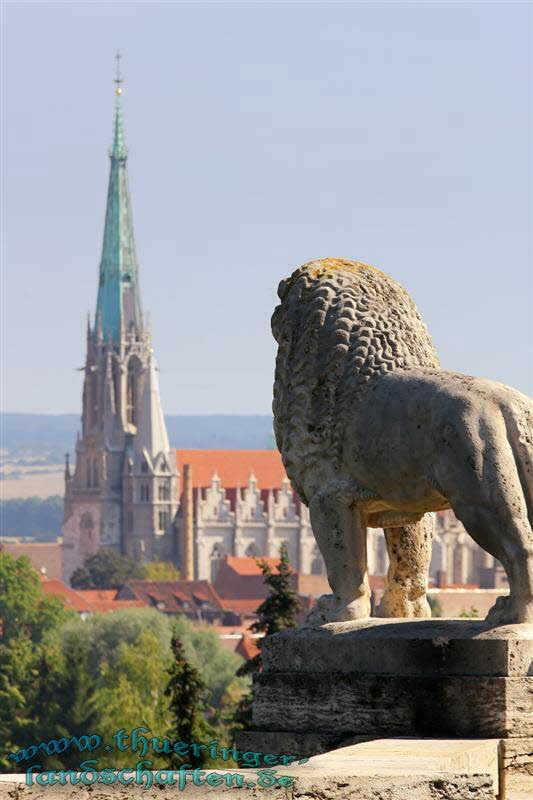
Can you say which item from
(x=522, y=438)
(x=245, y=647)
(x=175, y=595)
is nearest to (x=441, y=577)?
(x=175, y=595)

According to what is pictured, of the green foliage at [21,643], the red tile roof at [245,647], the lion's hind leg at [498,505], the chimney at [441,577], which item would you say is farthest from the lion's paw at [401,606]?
the chimney at [441,577]

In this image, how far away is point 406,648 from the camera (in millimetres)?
10023

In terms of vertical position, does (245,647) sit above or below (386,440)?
above

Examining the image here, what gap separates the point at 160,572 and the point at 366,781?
607 feet

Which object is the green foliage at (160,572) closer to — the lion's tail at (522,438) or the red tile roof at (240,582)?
the red tile roof at (240,582)

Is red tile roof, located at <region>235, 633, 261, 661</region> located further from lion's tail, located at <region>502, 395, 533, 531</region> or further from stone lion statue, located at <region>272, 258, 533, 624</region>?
lion's tail, located at <region>502, 395, 533, 531</region>

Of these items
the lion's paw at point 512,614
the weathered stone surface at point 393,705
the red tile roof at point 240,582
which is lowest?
the weathered stone surface at point 393,705

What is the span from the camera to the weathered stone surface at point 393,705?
9.64 meters

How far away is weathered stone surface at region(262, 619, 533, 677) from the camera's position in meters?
9.72

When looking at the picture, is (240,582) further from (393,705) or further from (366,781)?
(366,781)

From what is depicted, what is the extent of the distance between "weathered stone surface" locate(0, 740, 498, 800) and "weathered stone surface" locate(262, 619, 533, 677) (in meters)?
0.67

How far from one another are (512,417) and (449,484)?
0.33m

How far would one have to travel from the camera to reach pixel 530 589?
32.8 ft

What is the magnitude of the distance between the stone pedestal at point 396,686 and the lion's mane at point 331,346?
2.55 feet
